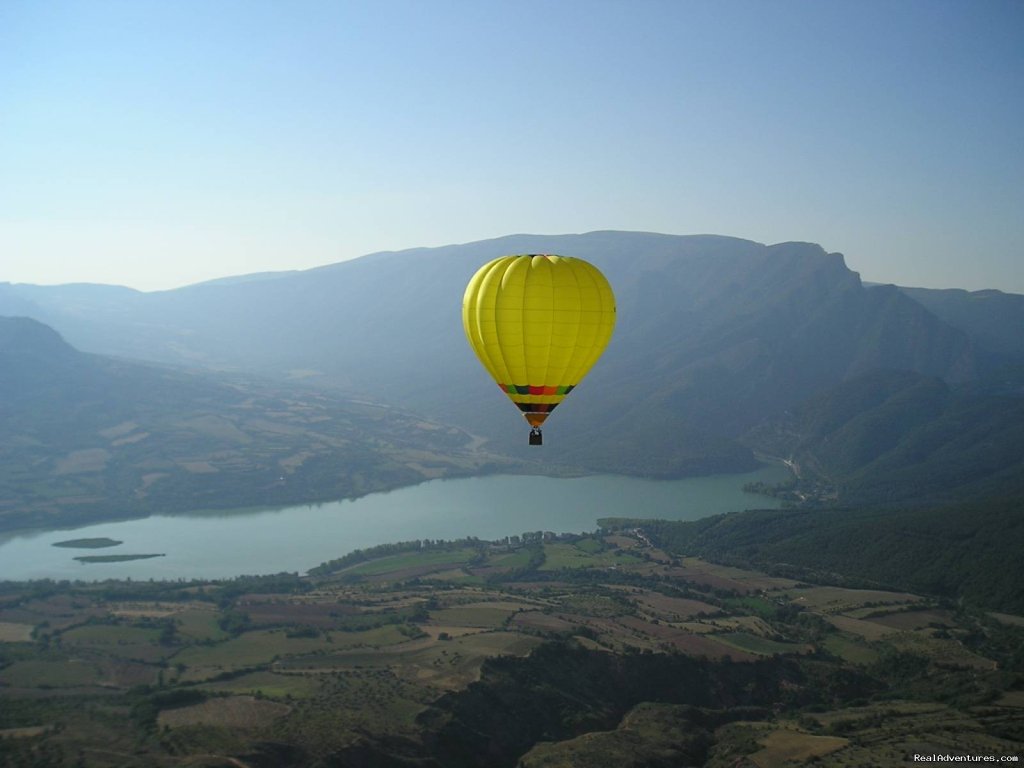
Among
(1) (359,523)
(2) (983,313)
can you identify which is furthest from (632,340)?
(1) (359,523)

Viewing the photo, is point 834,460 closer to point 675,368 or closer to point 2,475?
point 675,368

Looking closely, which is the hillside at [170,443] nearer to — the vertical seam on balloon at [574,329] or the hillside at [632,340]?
the hillside at [632,340]

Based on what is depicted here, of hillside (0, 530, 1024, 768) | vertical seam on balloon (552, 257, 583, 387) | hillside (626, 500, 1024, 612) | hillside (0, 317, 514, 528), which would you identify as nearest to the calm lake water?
hillside (0, 317, 514, 528)

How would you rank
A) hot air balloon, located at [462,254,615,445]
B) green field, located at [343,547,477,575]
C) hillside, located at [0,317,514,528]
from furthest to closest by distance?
hillside, located at [0,317,514,528] < green field, located at [343,547,477,575] < hot air balloon, located at [462,254,615,445]

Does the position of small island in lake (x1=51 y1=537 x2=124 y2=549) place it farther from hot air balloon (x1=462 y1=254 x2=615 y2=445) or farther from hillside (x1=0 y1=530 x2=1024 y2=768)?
hot air balloon (x1=462 y1=254 x2=615 y2=445)

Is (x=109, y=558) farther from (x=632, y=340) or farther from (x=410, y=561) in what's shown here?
(x=632, y=340)

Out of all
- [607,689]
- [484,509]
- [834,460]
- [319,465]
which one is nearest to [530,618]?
[607,689]
